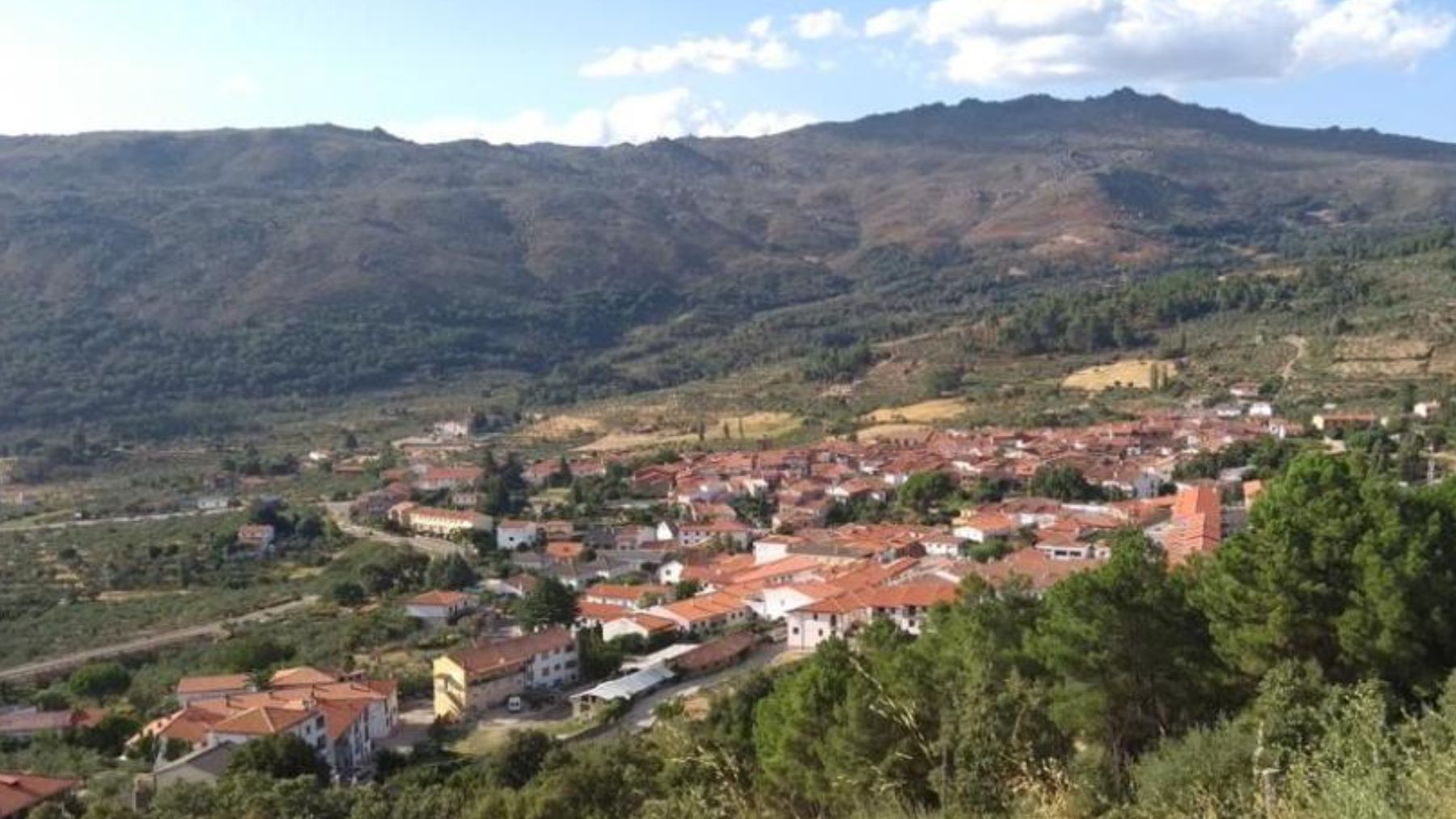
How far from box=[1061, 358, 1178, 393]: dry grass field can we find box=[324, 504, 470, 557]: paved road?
32253 millimetres

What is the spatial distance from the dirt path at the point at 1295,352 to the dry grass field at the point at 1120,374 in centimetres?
519

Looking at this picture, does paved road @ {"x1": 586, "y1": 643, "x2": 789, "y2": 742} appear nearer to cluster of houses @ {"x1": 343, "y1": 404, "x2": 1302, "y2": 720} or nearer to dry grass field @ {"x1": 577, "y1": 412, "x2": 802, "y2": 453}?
cluster of houses @ {"x1": 343, "y1": 404, "x2": 1302, "y2": 720}

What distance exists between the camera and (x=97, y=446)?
222 ft

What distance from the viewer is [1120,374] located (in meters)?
62.3

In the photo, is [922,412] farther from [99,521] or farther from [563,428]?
[99,521]

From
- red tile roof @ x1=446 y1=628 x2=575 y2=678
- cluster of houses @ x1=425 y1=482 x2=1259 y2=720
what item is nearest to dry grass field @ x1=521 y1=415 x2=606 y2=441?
cluster of houses @ x1=425 y1=482 x2=1259 y2=720

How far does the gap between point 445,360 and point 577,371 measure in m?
13.2

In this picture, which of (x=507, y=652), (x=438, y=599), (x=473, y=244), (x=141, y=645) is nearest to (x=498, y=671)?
(x=507, y=652)

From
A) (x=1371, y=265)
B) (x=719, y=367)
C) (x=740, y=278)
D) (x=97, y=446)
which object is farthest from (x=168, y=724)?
(x=740, y=278)

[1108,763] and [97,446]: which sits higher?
[1108,763]

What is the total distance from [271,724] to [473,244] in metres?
123

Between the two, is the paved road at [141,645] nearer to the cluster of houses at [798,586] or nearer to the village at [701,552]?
the village at [701,552]

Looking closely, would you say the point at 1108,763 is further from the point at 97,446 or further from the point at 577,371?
the point at 577,371

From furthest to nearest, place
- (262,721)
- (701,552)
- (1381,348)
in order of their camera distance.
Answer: (1381,348) < (701,552) < (262,721)
